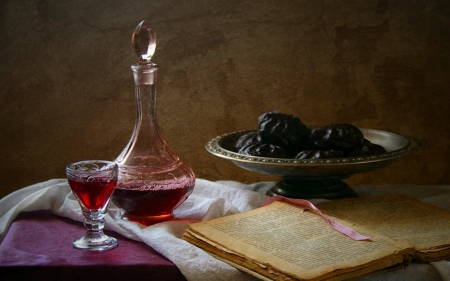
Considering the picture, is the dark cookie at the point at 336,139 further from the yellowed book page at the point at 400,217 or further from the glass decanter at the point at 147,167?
the glass decanter at the point at 147,167

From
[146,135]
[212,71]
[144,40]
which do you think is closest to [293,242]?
[146,135]

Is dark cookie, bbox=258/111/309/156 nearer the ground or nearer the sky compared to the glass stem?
nearer the sky

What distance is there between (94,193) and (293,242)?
341 mm

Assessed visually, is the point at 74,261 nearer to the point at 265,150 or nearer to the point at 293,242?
the point at 293,242

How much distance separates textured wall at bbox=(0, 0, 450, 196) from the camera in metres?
2.33

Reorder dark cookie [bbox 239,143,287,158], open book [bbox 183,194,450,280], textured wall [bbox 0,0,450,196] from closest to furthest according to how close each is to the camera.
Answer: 1. open book [bbox 183,194,450,280]
2. dark cookie [bbox 239,143,287,158]
3. textured wall [bbox 0,0,450,196]

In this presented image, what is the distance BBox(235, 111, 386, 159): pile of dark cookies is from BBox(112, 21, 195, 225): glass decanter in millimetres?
193

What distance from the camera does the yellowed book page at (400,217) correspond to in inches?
39.1

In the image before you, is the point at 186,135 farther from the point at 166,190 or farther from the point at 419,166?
the point at 166,190

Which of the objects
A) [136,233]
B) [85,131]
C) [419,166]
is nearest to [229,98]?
[85,131]

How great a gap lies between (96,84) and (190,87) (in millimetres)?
376

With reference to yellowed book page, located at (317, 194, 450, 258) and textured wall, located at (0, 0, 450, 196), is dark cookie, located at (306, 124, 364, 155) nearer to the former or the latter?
yellowed book page, located at (317, 194, 450, 258)

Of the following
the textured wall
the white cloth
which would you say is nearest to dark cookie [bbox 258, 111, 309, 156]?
the white cloth

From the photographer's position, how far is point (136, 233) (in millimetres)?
1062
